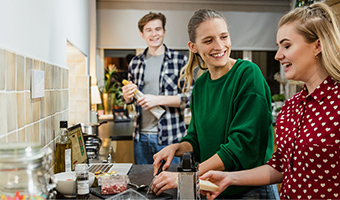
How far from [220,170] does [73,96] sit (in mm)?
2627

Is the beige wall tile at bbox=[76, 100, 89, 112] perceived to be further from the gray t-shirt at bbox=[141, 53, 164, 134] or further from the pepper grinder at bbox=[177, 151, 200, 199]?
the pepper grinder at bbox=[177, 151, 200, 199]

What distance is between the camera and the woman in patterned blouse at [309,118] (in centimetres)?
115

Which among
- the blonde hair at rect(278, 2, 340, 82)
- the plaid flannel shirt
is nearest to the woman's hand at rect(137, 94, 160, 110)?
the plaid flannel shirt

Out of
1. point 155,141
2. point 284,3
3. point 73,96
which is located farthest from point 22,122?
point 284,3

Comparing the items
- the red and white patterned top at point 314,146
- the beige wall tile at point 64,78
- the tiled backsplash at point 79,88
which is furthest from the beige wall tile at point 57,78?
the tiled backsplash at point 79,88

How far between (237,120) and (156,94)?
4.58 ft

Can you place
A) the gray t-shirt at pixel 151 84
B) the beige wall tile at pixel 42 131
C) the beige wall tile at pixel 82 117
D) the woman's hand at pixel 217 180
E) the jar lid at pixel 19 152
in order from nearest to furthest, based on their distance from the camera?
the jar lid at pixel 19 152, the woman's hand at pixel 217 180, the beige wall tile at pixel 42 131, the gray t-shirt at pixel 151 84, the beige wall tile at pixel 82 117

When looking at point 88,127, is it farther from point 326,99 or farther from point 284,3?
point 284,3

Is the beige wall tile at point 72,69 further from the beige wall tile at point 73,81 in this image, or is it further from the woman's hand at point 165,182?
the woman's hand at point 165,182

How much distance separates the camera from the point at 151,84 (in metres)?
2.77

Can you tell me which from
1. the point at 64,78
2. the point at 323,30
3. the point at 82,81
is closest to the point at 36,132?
the point at 64,78

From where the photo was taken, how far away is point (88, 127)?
256 cm

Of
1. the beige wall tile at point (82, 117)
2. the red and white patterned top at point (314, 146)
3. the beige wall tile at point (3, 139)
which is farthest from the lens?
the beige wall tile at point (82, 117)

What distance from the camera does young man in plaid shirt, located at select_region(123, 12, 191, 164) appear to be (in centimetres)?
260
